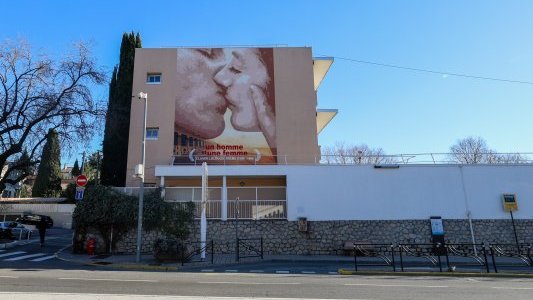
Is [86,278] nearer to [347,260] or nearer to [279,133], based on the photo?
[347,260]

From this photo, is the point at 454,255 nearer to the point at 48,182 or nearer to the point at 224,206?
the point at 224,206

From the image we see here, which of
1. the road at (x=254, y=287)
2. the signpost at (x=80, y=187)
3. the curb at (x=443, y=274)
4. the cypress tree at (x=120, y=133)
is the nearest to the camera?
the road at (x=254, y=287)

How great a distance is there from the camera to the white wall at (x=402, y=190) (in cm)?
2214

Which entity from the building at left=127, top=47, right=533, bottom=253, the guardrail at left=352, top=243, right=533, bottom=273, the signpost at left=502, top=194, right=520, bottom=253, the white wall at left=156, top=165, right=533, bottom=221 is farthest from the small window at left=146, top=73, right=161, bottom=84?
the signpost at left=502, top=194, right=520, bottom=253

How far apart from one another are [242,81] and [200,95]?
327 centimetres

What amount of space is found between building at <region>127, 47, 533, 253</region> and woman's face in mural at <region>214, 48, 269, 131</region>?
5.9 inches

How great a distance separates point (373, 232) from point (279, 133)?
9.73 meters

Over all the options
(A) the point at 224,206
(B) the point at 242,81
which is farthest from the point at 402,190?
(B) the point at 242,81

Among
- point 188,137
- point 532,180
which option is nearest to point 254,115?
point 188,137

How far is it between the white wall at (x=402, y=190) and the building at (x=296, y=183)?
58 millimetres

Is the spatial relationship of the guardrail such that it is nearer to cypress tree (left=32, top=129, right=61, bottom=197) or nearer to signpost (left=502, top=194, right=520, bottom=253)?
signpost (left=502, top=194, right=520, bottom=253)

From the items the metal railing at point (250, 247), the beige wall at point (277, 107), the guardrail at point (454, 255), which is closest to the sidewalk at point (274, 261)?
the guardrail at point (454, 255)

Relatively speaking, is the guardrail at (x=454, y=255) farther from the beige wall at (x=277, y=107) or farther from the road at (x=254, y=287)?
the beige wall at (x=277, y=107)

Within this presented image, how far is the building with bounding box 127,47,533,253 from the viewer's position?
71.5 ft
